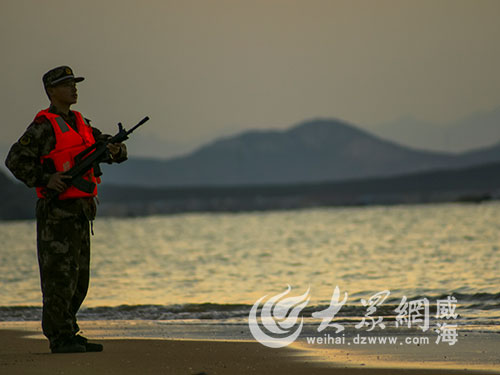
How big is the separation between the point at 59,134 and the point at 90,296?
6242mm

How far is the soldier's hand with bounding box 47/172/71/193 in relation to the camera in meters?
6.84

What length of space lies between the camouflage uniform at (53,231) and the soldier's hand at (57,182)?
0.06 m

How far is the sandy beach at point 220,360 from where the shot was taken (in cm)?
638

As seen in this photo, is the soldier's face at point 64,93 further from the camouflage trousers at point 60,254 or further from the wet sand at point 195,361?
the wet sand at point 195,361

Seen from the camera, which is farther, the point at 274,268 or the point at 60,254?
the point at 274,268

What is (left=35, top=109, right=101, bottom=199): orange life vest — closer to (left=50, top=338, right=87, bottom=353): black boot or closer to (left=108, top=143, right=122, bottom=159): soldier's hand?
(left=108, top=143, right=122, bottom=159): soldier's hand

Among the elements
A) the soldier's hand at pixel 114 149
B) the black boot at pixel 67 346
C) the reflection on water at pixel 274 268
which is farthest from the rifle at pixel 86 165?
the reflection on water at pixel 274 268

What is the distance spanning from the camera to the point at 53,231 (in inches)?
274

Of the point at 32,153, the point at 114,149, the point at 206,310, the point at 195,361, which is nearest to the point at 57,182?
the point at 32,153

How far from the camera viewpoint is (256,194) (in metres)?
126

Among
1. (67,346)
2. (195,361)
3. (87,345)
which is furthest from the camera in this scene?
(87,345)

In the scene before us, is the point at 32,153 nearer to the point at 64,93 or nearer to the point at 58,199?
the point at 58,199

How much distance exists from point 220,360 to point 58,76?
2439 mm

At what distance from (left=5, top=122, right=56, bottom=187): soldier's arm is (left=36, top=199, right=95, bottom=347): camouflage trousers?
0.21m
